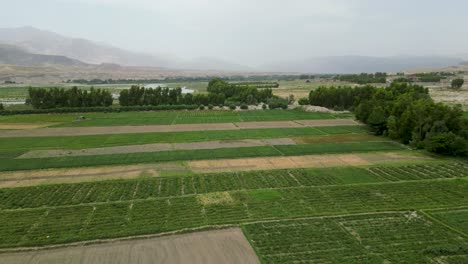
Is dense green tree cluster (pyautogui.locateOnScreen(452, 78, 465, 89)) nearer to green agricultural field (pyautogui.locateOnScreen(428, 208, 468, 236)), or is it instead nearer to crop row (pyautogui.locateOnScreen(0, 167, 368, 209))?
crop row (pyautogui.locateOnScreen(0, 167, 368, 209))

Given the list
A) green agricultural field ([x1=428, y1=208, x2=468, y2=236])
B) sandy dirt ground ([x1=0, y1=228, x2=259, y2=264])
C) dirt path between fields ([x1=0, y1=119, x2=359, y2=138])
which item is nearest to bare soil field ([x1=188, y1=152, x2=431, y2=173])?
green agricultural field ([x1=428, y1=208, x2=468, y2=236])

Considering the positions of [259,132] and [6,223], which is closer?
[6,223]

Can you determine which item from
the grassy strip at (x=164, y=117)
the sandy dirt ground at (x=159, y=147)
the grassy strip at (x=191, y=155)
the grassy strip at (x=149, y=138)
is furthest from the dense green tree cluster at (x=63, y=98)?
the grassy strip at (x=191, y=155)

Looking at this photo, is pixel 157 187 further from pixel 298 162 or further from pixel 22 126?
pixel 22 126

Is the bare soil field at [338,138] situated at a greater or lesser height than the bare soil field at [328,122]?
lesser

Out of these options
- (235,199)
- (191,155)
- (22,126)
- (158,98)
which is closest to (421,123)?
(191,155)

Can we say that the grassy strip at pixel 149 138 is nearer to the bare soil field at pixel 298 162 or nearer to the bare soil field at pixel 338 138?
the bare soil field at pixel 338 138

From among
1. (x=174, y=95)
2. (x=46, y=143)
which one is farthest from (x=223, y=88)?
(x=46, y=143)

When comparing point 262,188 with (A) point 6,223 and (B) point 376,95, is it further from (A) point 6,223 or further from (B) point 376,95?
(B) point 376,95
